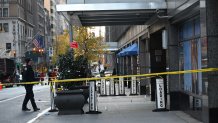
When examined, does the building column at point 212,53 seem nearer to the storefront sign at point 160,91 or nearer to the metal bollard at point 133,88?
the storefront sign at point 160,91

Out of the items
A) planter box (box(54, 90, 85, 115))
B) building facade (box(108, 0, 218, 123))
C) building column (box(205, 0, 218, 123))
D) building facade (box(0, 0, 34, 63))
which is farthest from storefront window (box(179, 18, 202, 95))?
building facade (box(0, 0, 34, 63))

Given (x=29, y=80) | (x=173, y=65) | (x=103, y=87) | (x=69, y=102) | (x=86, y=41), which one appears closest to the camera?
(x=69, y=102)

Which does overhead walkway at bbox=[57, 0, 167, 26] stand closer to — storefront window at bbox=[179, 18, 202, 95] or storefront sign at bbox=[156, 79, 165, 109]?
storefront window at bbox=[179, 18, 202, 95]

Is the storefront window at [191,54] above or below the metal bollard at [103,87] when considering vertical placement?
above

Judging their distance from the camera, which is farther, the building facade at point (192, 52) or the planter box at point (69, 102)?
the planter box at point (69, 102)

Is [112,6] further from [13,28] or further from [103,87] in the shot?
[13,28]

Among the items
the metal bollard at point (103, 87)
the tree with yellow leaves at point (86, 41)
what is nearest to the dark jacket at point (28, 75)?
the metal bollard at point (103, 87)

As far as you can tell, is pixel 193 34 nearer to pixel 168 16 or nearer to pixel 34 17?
pixel 168 16

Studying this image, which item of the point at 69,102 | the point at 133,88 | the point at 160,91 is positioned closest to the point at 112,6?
the point at 160,91

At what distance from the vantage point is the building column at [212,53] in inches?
385

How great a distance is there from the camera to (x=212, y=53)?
32.4 feet

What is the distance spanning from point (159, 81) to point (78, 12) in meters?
3.51

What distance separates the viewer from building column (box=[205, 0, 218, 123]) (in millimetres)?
9781

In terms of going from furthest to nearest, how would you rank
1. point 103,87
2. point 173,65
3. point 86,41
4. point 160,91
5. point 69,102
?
1. point 86,41
2. point 103,87
3. point 173,65
4. point 69,102
5. point 160,91
